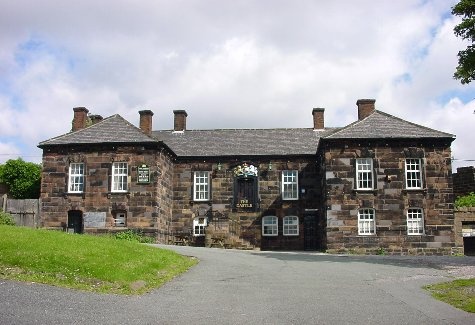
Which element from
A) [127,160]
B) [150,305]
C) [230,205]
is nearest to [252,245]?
[230,205]

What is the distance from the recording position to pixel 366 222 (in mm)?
30234

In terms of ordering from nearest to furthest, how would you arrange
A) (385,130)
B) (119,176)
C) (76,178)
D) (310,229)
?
1. (385,130)
2. (119,176)
3. (76,178)
4. (310,229)

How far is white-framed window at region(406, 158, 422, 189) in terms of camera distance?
1206 inches

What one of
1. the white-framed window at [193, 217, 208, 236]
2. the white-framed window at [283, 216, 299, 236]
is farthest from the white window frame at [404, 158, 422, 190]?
the white-framed window at [193, 217, 208, 236]

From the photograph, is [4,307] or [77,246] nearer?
[4,307]

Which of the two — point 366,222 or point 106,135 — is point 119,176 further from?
point 366,222

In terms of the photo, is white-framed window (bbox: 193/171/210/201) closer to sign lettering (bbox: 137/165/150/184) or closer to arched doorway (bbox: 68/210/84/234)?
sign lettering (bbox: 137/165/150/184)

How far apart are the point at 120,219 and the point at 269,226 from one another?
9760mm

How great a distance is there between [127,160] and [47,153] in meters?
5.43

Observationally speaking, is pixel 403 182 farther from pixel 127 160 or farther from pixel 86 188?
pixel 86 188

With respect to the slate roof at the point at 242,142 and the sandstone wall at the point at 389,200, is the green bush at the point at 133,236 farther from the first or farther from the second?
the sandstone wall at the point at 389,200

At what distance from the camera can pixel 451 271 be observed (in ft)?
62.4

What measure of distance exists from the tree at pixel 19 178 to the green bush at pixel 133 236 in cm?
1230

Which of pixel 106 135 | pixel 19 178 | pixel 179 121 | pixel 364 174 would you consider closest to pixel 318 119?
pixel 364 174
